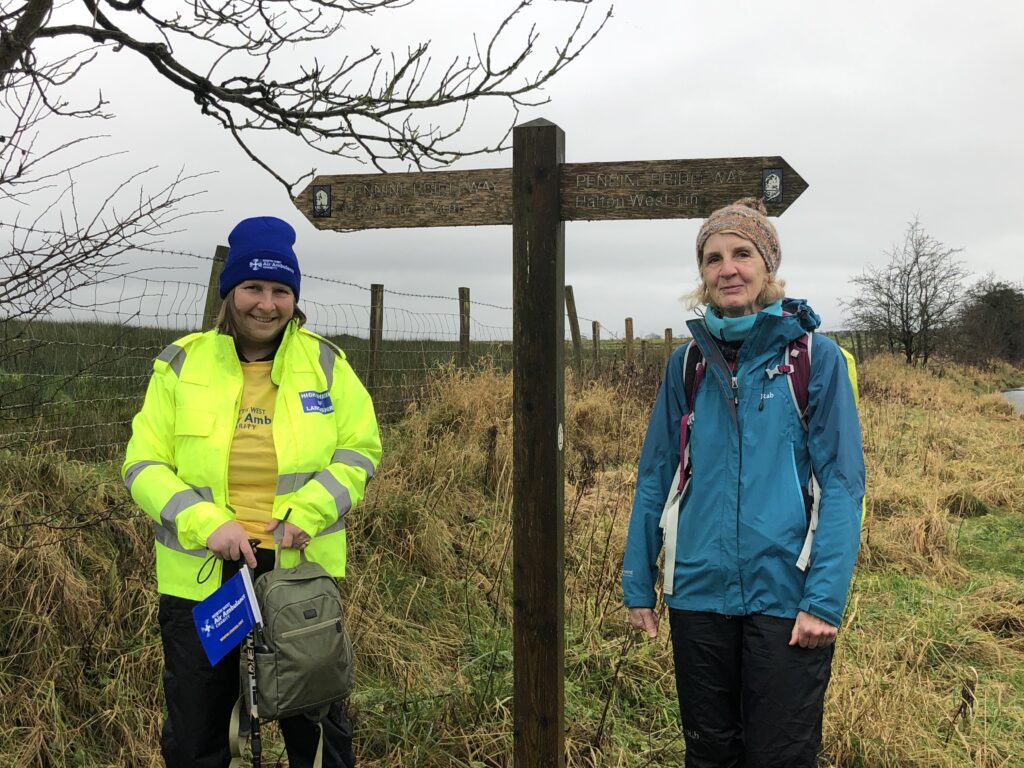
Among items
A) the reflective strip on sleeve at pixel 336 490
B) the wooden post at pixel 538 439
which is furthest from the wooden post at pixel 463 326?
the reflective strip on sleeve at pixel 336 490

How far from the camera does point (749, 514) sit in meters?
1.98

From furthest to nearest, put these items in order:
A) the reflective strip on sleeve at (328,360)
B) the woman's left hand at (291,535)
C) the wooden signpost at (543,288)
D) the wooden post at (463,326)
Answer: the wooden post at (463,326) < the wooden signpost at (543,288) < the reflective strip on sleeve at (328,360) < the woman's left hand at (291,535)

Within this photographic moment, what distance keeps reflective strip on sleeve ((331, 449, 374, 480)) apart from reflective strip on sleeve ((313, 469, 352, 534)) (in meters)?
0.09

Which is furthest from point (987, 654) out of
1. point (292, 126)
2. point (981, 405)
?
point (981, 405)

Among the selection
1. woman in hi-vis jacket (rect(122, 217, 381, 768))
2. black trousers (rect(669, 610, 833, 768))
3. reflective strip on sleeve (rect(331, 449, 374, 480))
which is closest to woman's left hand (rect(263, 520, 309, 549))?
woman in hi-vis jacket (rect(122, 217, 381, 768))

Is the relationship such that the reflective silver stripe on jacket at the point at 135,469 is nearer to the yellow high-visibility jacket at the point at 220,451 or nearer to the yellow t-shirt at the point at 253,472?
the yellow high-visibility jacket at the point at 220,451

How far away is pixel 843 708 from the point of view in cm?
327

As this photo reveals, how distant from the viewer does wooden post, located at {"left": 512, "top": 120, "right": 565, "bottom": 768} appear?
259 cm

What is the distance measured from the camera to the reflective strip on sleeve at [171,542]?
2.13 m

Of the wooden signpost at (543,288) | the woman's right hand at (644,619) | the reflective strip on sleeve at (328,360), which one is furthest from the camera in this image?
the wooden signpost at (543,288)

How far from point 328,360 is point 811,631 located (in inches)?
60.4

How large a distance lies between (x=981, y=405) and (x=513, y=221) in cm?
1842

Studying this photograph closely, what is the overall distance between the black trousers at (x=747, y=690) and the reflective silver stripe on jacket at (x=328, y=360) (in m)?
1.20

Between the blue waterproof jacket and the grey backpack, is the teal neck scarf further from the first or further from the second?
the grey backpack
